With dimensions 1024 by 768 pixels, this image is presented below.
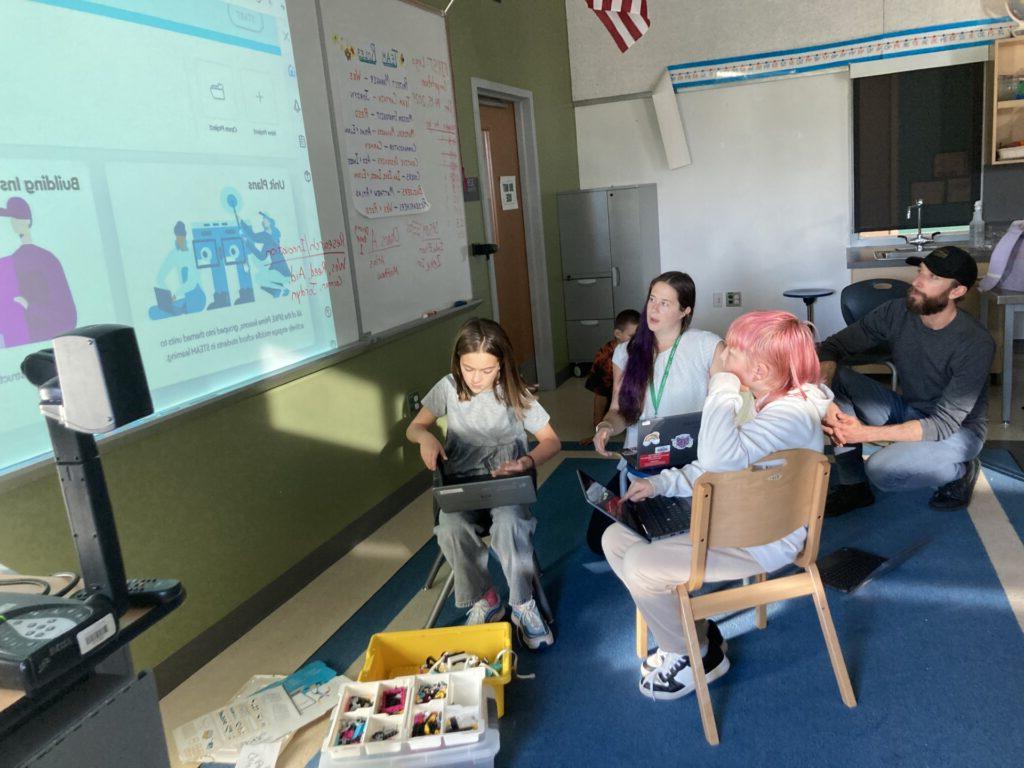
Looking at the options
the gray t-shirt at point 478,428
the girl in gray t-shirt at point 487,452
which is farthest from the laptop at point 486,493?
the gray t-shirt at point 478,428

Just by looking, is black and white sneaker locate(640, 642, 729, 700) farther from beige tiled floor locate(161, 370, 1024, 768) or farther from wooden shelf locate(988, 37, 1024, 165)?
wooden shelf locate(988, 37, 1024, 165)

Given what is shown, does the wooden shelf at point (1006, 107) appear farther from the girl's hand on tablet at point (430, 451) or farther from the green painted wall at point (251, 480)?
the girl's hand on tablet at point (430, 451)

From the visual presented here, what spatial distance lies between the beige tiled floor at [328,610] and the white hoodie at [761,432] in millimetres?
890

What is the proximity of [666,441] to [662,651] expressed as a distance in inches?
23.1

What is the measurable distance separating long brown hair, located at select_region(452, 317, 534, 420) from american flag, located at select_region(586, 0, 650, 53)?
3.00m

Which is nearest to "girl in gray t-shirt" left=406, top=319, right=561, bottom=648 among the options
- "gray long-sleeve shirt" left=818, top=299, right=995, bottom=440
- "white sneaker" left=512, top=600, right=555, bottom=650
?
"white sneaker" left=512, top=600, right=555, bottom=650

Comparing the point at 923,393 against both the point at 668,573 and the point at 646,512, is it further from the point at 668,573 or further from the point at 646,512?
the point at 668,573

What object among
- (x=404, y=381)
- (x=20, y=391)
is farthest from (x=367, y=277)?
(x=20, y=391)

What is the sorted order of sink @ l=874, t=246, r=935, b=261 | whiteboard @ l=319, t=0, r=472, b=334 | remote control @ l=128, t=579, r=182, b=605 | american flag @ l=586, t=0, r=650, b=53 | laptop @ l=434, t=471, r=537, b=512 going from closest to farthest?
remote control @ l=128, t=579, r=182, b=605
laptop @ l=434, t=471, r=537, b=512
whiteboard @ l=319, t=0, r=472, b=334
american flag @ l=586, t=0, r=650, b=53
sink @ l=874, t=246, r=935, b=261

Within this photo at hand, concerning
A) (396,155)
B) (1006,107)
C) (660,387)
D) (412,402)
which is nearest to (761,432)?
(660,387)

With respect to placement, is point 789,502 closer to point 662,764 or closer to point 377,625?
point 662,764

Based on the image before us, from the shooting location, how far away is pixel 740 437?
1.92m

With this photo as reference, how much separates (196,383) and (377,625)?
3.20ft

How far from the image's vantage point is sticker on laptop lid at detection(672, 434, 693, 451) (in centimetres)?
230
